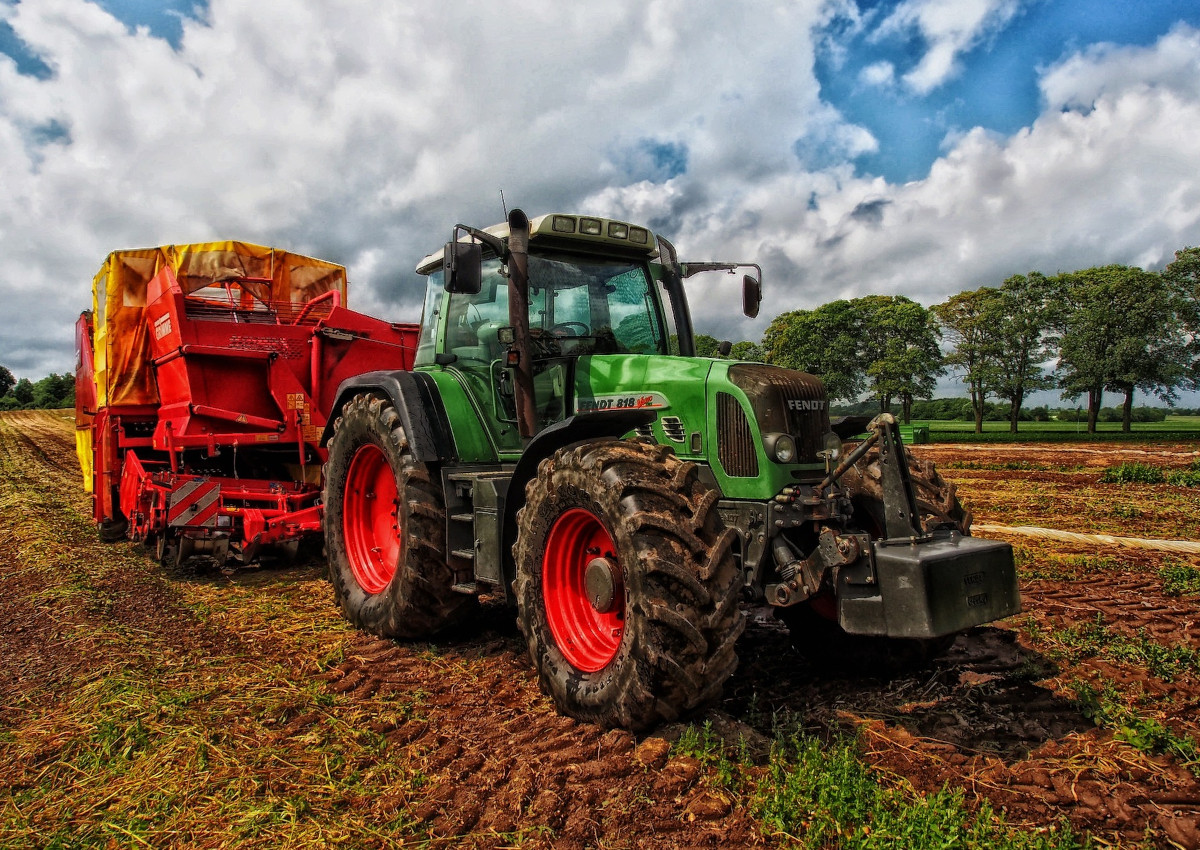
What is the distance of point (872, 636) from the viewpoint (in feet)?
→ 13.7

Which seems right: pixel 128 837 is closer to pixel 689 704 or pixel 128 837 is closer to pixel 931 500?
pixel 689 704

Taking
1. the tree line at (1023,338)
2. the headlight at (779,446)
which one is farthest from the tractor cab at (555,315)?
the tree line at (1023,338)

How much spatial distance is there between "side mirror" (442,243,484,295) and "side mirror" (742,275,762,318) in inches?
78.0

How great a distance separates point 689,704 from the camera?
3.34 m

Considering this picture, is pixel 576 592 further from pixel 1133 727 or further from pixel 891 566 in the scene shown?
pixel 1133 727

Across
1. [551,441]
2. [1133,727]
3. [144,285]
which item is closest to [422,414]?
[551,441]

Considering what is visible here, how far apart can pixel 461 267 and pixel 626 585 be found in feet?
6.59

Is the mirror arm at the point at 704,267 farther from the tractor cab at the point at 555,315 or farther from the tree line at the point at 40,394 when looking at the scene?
the tree line at the point at 40,394

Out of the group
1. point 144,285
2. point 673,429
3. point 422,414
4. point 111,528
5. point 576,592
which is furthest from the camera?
point 111,528

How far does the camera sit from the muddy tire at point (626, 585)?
3.32 m

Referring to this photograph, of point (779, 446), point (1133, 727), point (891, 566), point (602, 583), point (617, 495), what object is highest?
point (779, 446)

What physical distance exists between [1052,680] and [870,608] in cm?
167

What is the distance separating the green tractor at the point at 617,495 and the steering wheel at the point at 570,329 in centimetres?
1

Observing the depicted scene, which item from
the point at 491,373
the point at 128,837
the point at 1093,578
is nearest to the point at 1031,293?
the point at 1093,578
